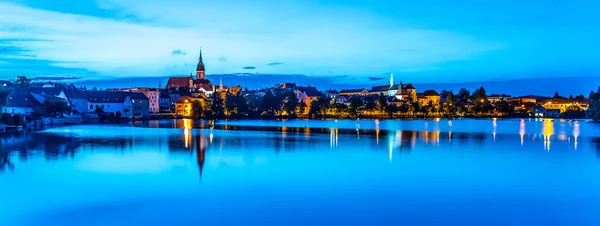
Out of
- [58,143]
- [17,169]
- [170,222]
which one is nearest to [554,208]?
[170,222]

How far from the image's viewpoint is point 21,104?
36938 millimetres

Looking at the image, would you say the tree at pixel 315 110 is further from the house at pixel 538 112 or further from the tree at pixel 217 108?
the house at pixel 538 112

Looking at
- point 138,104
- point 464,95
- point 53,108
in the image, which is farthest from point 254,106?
point 464,95

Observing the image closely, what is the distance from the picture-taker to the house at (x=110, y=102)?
52.9 meters

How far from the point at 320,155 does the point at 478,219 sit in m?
8.04

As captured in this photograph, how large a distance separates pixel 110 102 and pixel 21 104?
17.3 meters

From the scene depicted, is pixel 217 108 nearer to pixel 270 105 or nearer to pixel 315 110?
pixel 270 105

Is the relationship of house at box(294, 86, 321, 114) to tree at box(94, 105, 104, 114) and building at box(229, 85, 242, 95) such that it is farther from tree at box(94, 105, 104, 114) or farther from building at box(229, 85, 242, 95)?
tree at box(94, 105, 104, 114)

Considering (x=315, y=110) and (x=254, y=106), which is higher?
(x=254, y=106)

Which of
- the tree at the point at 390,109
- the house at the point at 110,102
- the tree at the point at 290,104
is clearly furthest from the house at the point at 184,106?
the tree at the point at 390,109

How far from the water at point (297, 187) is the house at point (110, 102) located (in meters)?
38.7

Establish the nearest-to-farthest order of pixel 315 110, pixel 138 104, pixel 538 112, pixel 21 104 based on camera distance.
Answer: pixel 21 104 → pixel 315 110 → pixel 138 104 → pixel 538 112

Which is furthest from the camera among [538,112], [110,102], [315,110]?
[538,112]

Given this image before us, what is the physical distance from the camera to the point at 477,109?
7031cm
